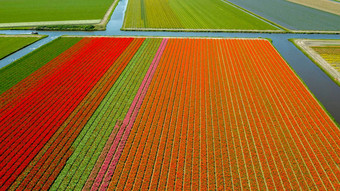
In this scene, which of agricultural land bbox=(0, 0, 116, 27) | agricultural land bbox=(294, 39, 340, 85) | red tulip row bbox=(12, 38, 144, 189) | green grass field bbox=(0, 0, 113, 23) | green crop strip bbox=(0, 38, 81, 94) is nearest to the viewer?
red tulip row bbox=(12, 38, 144, 189)

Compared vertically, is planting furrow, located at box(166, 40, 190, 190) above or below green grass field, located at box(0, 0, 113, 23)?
below

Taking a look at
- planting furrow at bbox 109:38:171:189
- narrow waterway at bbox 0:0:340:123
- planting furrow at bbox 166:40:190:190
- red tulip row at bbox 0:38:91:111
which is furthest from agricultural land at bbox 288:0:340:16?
red tulip row at bbox 0:38:91:111

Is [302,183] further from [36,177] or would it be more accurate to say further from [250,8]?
[250,8]

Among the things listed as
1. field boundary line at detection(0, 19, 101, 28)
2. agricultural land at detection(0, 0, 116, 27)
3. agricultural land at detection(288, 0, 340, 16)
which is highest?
agricultural land at detection(288, 0, 340, 16)

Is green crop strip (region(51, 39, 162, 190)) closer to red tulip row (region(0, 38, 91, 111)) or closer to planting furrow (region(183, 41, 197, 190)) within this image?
planting furrow (region(183, 41, 197, 190))

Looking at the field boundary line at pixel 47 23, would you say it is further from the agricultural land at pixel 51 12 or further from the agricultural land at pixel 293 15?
the agricultural land at pixel 293 15

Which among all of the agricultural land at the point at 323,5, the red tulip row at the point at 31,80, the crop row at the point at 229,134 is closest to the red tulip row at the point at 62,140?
the crop row at the point at 229,134
